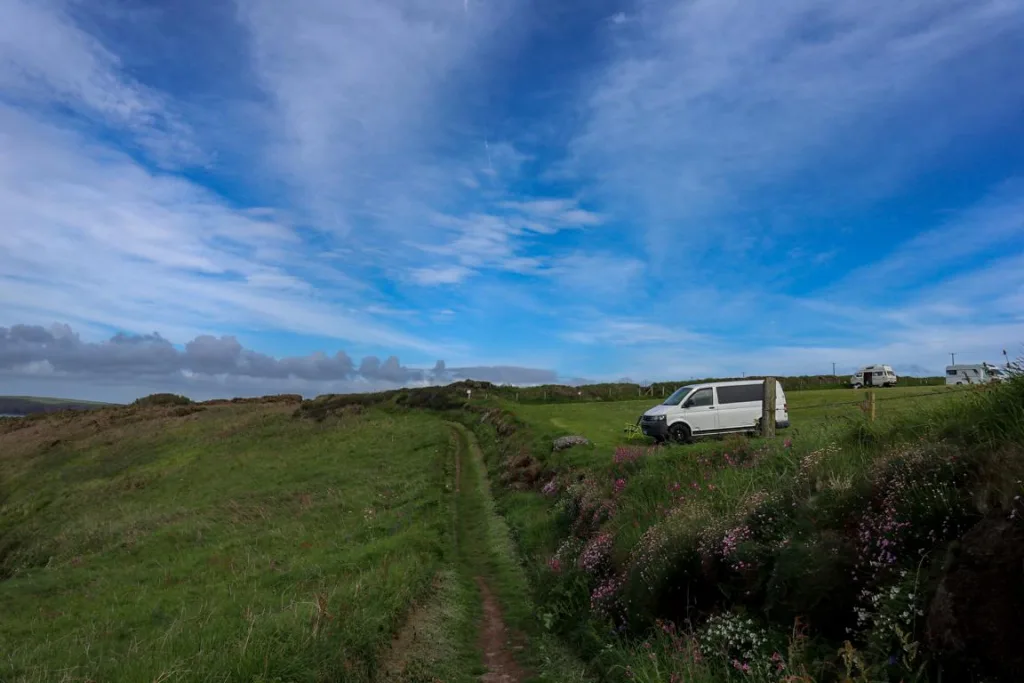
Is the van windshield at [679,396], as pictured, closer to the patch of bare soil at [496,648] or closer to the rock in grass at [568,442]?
the rock in grass at [568,442]

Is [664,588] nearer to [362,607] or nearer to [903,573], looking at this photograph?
[903,573]

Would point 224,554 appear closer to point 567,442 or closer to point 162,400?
point 567,442

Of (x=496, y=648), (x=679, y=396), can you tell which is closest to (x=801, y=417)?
(x=679, y=396)

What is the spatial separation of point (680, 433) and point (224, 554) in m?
17.9

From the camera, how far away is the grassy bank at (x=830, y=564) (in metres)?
4.94

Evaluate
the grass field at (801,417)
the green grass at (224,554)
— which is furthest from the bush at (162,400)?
the grass field at (801,417)

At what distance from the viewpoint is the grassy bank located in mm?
4941

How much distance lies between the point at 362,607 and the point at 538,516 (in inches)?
328

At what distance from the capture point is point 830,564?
632 centimetres

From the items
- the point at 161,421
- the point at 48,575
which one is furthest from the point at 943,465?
the point at 161,421

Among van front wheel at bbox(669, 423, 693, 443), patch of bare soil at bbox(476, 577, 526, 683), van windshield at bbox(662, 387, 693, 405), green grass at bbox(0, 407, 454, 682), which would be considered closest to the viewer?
green grass at bbox(0, 407, 454, 682)

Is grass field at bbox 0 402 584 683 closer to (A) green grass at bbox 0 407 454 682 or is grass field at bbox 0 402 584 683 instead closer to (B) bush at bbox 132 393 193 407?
(A) green grass at bbox 0 407 454 682

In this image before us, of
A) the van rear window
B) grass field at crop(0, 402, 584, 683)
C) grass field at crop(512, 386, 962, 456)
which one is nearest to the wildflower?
grass field at crop(0, 402, 584, 683)

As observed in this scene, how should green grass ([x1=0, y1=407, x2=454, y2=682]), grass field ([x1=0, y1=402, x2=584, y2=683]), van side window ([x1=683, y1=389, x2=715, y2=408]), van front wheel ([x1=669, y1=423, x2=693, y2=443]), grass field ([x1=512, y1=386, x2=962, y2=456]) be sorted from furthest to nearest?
van side window ([x1=683, y1=389, x2=715, y2=408]), van front wheel ([x1=669, y1=423, x2=693, y2=443]), grass field ([x1=512, y1=386, x2=962, y2=456]), grass field ([x1=0, y1=402, x2=584, y2=683]), green grass ([x1=0, y1=407, x2=454, y2=682])
